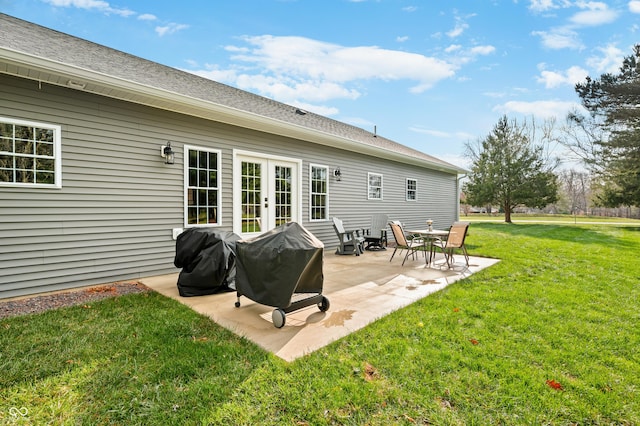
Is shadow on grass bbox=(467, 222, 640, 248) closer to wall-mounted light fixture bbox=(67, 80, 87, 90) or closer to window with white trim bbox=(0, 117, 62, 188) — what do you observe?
wall-mounted light fixture bbox=(67, 80, 87, 90)

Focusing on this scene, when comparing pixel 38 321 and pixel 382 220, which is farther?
pixel 382 220

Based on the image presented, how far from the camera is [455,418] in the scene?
1.81m

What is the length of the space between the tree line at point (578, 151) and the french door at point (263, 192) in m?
11.5

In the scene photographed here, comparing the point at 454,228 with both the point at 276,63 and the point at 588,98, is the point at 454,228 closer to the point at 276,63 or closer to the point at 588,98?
the point at 276,63

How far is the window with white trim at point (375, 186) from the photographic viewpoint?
9.91 metres

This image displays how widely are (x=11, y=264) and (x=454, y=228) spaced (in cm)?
683

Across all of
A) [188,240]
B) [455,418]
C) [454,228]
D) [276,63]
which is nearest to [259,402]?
[455,418]

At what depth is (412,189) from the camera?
12.1 m

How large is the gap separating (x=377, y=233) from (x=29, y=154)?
7405mm

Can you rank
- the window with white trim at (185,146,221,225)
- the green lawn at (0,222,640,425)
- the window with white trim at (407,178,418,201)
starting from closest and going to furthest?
the green lawn at (0,222,640,425) → the window with white trim at (185,146,221,225) → the window with white trim at (407,178,418,201)

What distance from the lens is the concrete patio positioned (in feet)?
9.58

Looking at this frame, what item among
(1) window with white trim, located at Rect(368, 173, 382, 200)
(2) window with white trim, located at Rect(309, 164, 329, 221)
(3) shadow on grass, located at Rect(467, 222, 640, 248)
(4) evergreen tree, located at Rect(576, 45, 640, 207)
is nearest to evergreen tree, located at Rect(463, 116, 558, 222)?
(4) evergreen tree, located at Rect(576, 45, 640, 207)

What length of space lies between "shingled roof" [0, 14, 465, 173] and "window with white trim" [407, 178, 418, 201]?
487cm

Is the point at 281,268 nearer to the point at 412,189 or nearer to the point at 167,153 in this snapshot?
the point at 167,153
